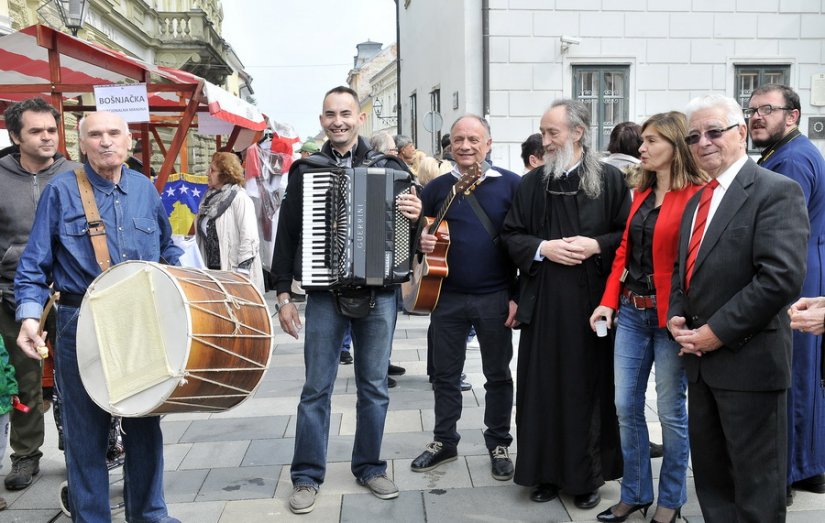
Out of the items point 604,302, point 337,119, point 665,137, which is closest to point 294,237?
point 337,119

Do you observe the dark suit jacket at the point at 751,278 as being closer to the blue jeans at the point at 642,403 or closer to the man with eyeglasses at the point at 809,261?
the blue jeans at the point at 642,403

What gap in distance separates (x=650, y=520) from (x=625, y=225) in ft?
4.71

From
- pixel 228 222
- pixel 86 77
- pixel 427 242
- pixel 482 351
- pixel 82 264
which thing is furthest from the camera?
pixel 86 77

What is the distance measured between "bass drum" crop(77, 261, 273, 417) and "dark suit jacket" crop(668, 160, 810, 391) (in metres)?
1.84

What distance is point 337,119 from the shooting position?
379 centimetres

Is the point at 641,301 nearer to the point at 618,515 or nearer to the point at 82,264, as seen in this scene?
the point at 618,515

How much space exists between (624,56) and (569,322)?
32.8ft

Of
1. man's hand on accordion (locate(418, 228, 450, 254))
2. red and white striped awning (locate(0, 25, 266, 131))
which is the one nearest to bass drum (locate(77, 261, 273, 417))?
man's hand on accordion (locate(418, 228, 450, 254))

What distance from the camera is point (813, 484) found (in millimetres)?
3785

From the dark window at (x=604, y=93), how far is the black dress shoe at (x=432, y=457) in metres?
9.37

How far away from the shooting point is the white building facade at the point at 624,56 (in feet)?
40.7

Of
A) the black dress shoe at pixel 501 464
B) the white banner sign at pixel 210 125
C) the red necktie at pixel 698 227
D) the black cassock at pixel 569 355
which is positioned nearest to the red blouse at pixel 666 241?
the red necktie at pixel 698 227

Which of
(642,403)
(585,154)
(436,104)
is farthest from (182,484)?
(436,104)

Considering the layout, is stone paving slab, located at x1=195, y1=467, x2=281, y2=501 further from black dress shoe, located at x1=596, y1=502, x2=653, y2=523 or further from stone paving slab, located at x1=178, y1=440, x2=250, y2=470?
black dress shoe, located at x1=596, y1=502, x2=653, y2=523
